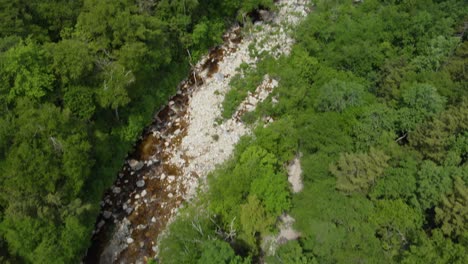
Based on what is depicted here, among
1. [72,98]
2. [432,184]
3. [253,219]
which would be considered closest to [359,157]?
[432,184]

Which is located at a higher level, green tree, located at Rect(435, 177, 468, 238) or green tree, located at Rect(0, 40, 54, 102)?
green tree, located at Rect(0, 40, 54, 102)

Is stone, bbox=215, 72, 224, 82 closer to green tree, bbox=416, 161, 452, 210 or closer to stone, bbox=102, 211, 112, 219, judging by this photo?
stone, bbox=102, 211, 112, 219

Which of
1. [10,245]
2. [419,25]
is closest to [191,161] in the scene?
[10,245]

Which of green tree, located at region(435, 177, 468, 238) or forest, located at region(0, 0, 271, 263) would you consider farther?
forest, located at region(0, 0, 271, 263)

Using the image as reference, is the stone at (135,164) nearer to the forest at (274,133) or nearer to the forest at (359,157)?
the forest at (274,133)

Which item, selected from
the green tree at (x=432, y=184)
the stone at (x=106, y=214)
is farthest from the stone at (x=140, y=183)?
the green tree at (x=432, y=184)

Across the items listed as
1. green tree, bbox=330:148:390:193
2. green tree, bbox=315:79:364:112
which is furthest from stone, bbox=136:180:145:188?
green tree, bbox=315:79:364:112

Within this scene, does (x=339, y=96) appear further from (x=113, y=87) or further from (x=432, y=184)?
(x=113, y=87)
